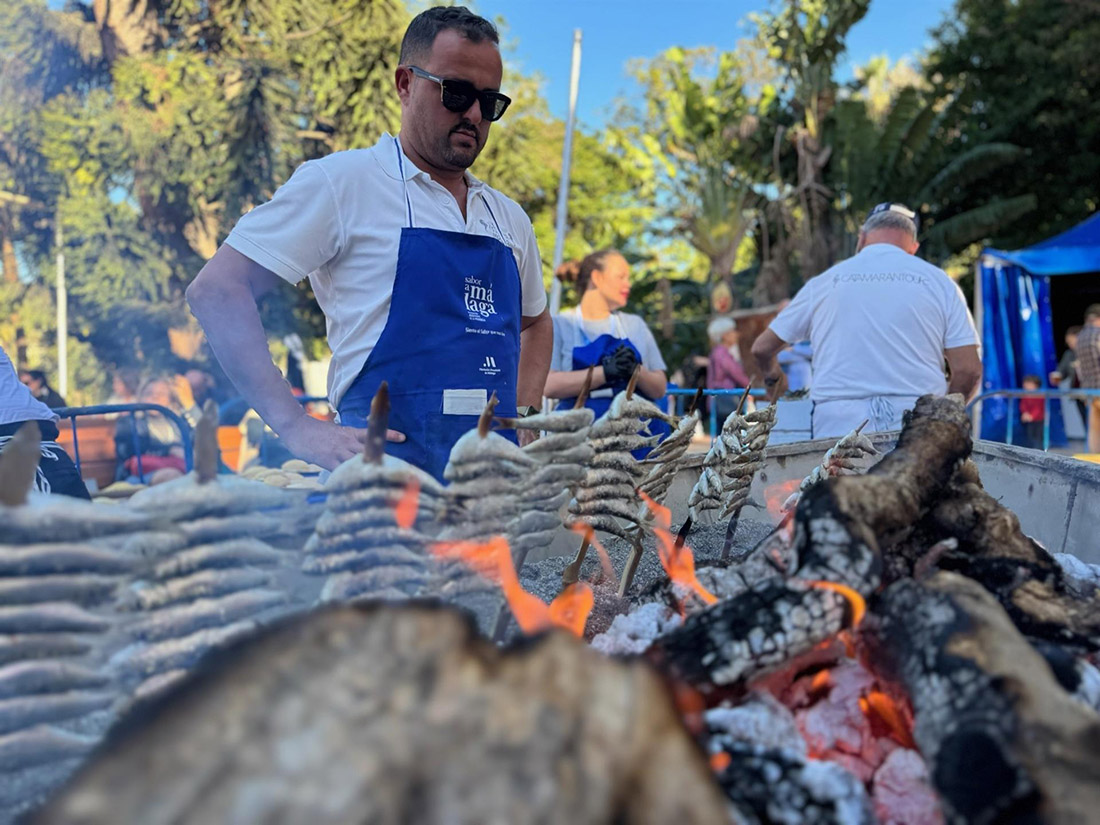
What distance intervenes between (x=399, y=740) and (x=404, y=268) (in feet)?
6.02

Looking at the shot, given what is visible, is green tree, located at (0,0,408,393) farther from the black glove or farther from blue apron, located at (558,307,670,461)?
the black glove

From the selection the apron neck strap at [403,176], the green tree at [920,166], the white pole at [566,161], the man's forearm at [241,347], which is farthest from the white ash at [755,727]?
the green tree at [920,166]

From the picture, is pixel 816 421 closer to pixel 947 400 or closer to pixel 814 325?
pixel 814 325

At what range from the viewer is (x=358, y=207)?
97.5 inches

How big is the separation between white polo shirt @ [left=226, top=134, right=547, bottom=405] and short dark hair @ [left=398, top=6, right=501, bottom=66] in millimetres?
298

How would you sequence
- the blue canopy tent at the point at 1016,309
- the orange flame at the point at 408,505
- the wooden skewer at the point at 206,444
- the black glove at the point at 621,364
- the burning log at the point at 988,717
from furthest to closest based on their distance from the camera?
the blue canopy tent at the point at 1016,309, the black glove at the point at 621,364, the orange flame at the point at 408,505, the wooden skewer at the point at 206,444, the burning log at the point at 988,717

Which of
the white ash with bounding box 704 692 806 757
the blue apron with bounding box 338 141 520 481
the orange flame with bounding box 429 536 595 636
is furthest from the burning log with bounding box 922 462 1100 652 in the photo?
the blue apron with bounding box 338 141 520 481

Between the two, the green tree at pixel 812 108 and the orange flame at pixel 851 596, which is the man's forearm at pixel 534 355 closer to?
the orange flame at pixel 851 596

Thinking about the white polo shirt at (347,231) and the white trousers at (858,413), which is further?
the white trousers at (858,413)

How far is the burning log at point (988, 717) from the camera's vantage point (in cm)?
104

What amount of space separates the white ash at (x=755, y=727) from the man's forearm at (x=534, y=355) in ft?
6.74

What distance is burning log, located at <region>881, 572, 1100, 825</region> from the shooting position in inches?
40.9

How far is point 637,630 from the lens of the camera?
180 centimetres

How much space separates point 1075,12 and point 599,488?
897 inches
